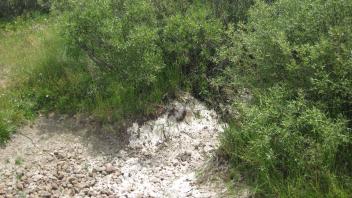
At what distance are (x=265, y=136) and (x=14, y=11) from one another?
30.3 feet

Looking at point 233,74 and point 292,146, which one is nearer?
point 292,146

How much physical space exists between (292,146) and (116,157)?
2.74 metres

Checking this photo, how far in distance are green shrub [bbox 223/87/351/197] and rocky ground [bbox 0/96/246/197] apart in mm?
460

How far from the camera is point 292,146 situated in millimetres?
5020

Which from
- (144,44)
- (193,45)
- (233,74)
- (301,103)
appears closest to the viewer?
(301,103)

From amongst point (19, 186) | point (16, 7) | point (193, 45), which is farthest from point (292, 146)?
point (16, 7)

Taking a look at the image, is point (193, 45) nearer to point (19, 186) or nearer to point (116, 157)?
point (116, 157)

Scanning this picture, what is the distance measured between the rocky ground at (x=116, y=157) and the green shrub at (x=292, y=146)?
460mm

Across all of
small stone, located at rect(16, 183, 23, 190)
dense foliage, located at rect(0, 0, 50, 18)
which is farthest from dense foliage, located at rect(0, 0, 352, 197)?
dense foliage, located at rect(0, 0, 50, 18)

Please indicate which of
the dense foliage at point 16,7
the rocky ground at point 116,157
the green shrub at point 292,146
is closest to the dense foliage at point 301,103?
the green shrub at point 292,146

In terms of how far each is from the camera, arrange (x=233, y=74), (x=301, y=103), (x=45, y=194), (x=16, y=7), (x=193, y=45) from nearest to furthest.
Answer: (x=301, y=103), (x=45, y=194), (x=233, y=74), (x=193, y=45), (x=16, y=7)

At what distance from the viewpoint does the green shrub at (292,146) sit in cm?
489

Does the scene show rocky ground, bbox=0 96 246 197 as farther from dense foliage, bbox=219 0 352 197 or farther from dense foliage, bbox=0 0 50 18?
dense foliage, bbox=0 0 50 18

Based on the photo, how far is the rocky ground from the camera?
6094 millimetres
